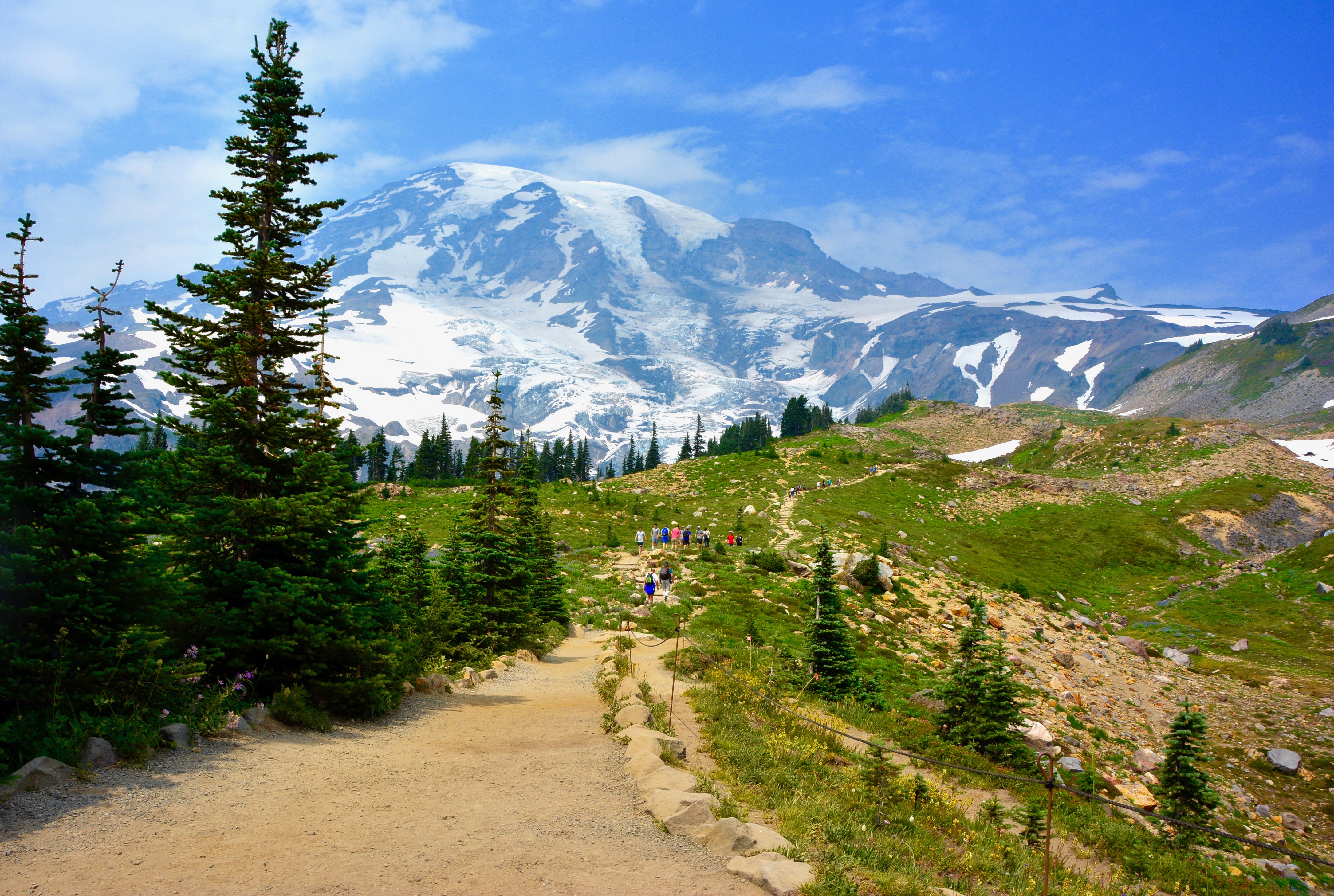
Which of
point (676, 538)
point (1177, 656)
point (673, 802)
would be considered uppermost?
point (676, 538)

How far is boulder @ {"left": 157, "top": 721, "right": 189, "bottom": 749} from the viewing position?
924 cm

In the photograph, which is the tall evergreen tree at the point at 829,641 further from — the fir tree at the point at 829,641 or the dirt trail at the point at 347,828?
the dirt trail at the point at 347,828

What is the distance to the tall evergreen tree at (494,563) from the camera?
19.6 meters

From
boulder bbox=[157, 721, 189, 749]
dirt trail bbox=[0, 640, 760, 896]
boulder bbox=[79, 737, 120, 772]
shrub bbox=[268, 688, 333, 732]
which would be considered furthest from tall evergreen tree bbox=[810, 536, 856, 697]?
boulder bbox=[79, 737, 120, 772]

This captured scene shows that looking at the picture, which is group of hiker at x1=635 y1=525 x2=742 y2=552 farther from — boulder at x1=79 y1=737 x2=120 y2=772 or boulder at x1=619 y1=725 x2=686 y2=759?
boulder at x1=79 y1=737 x2=120 y2=772

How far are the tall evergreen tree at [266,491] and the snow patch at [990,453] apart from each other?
84018 millimetres

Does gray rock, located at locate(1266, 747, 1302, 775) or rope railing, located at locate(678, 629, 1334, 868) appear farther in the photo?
gray rock, located at locate(1266, 747, 1302, 775)

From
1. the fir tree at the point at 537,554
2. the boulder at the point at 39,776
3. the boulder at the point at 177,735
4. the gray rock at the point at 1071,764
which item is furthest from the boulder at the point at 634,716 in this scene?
the gray rock at the point at 1071,764

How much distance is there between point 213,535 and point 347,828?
6872 millimetres

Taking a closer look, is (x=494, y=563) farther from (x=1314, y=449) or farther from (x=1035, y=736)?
(x=1314, y=449)

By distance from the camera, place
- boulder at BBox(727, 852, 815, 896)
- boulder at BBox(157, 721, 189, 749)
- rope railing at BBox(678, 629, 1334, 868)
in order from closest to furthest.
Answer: boulder at BBox(727, 852, 815, 896), boulder at BBox(157, 721, 189, 749), rope railing at BBox(678, 629, 1334, 868)

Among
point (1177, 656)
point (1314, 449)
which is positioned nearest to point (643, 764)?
point (1177, 656)

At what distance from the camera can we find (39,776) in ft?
24.5

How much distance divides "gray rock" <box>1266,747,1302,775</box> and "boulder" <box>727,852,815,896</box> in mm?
18918
